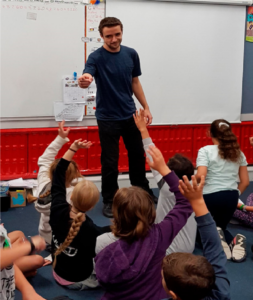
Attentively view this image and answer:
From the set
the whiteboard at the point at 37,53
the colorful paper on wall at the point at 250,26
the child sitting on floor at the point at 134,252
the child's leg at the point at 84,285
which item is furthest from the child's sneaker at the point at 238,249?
the colorful paper on wall at the point at 250,26

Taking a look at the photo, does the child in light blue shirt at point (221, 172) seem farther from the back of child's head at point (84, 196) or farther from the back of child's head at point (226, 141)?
the back of child's head at point (84, 196)

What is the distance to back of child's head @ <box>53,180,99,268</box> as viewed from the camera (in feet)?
6.12

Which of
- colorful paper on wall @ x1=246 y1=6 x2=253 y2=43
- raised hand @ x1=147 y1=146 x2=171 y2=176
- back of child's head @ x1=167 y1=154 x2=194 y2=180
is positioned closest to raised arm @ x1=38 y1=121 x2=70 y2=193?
back of child's head @ x1=167 y1=154 x2=194 y2=180

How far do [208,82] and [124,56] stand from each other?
1.20m

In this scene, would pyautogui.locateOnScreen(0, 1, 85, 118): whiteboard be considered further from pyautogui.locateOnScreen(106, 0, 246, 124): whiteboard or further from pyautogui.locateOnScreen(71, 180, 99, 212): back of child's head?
pyautogui.locateOnScreen(71, 180, 99, 212): back of child's head

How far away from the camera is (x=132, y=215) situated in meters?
1.50

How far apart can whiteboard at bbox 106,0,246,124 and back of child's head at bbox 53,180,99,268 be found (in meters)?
2.11

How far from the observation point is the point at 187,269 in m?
1.18

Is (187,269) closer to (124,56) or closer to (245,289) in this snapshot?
(245,289)

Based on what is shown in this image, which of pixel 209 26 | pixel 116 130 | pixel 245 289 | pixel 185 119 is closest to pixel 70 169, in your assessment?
pixel 116 130

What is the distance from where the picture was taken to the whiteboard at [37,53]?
3383 mm

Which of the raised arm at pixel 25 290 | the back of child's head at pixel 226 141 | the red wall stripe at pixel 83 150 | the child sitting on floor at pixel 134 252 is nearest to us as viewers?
the child sitting on floor at pixel 134 252

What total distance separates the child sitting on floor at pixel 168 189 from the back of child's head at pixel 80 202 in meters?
0.31

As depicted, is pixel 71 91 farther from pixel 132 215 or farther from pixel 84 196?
pixel 132 215
